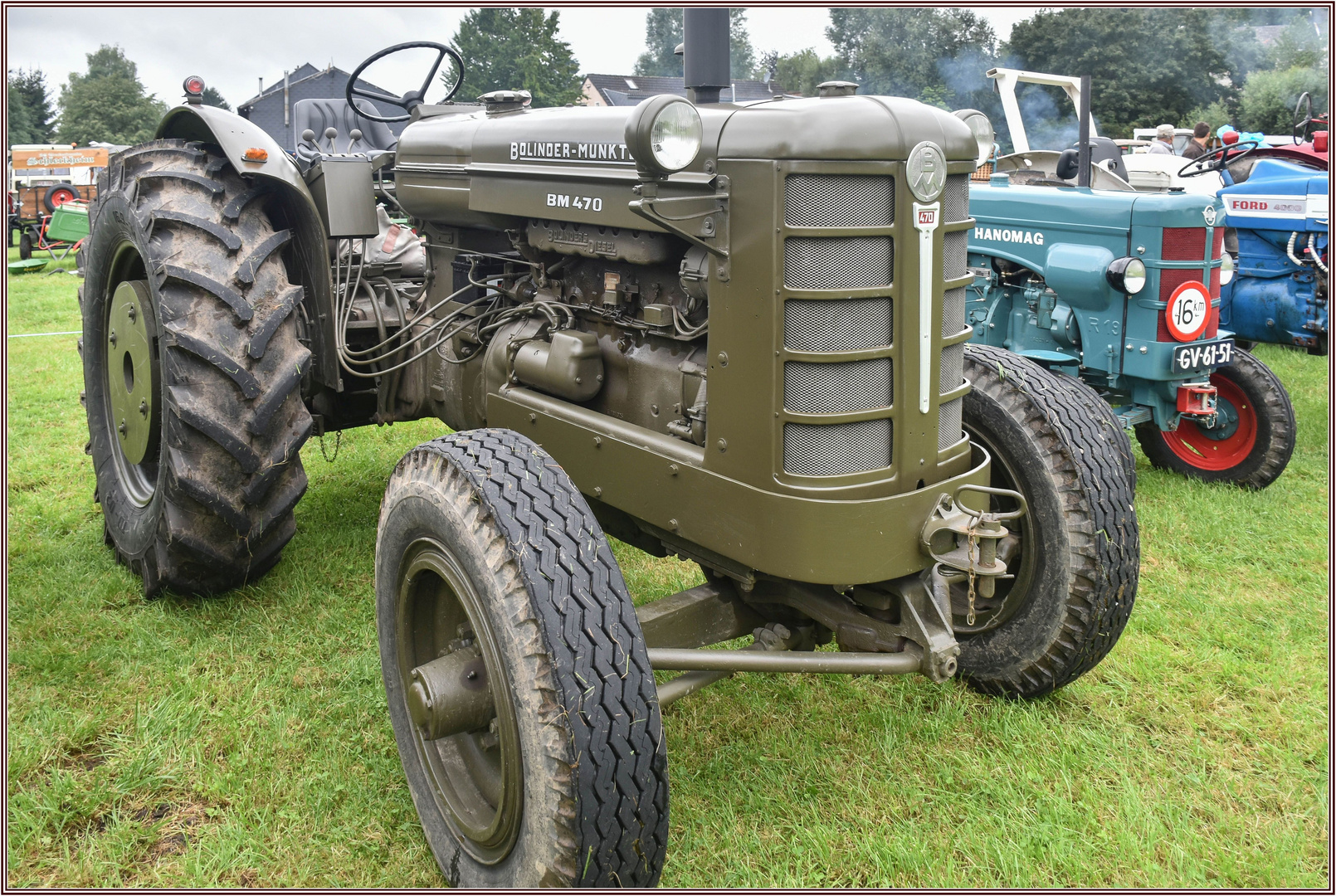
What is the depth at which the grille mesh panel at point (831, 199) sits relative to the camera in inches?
84.2

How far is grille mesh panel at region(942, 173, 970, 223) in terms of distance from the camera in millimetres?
2316

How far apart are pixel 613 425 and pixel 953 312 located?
92cm

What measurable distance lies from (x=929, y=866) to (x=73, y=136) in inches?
2073

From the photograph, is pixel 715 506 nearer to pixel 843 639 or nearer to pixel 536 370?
→ pixel 843 639

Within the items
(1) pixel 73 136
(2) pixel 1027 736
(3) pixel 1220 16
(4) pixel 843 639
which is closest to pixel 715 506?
(4) pixel 843 639

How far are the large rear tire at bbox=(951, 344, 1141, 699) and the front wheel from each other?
9.08 feet

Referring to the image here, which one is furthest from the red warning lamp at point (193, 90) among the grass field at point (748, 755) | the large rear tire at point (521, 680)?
the large rear tire at point (521, 680)

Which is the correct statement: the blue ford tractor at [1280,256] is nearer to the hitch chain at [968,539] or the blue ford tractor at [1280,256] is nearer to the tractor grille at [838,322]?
the hitch chain at [968,539]

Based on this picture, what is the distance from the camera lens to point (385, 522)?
2482 mm

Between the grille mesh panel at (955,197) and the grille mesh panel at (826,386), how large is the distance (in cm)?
39

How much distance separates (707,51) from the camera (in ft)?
8.73

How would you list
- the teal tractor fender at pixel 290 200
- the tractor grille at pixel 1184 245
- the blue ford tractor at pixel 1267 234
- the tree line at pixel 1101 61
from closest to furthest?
the teal tractor fender at pixel 290 200 < the tractor grille at pixel 1184 245 < the blue ford tractor at pixel 1267 234 < the tree line at pixel 1101 61

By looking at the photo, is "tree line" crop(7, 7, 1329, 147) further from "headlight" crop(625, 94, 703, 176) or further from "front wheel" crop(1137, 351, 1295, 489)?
"headlight" crop(625, 94, 703, 176)

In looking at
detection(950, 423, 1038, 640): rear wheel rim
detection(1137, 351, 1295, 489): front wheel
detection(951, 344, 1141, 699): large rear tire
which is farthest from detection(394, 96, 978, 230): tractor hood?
detection(1137, 351, 1295, 489): front wheel
